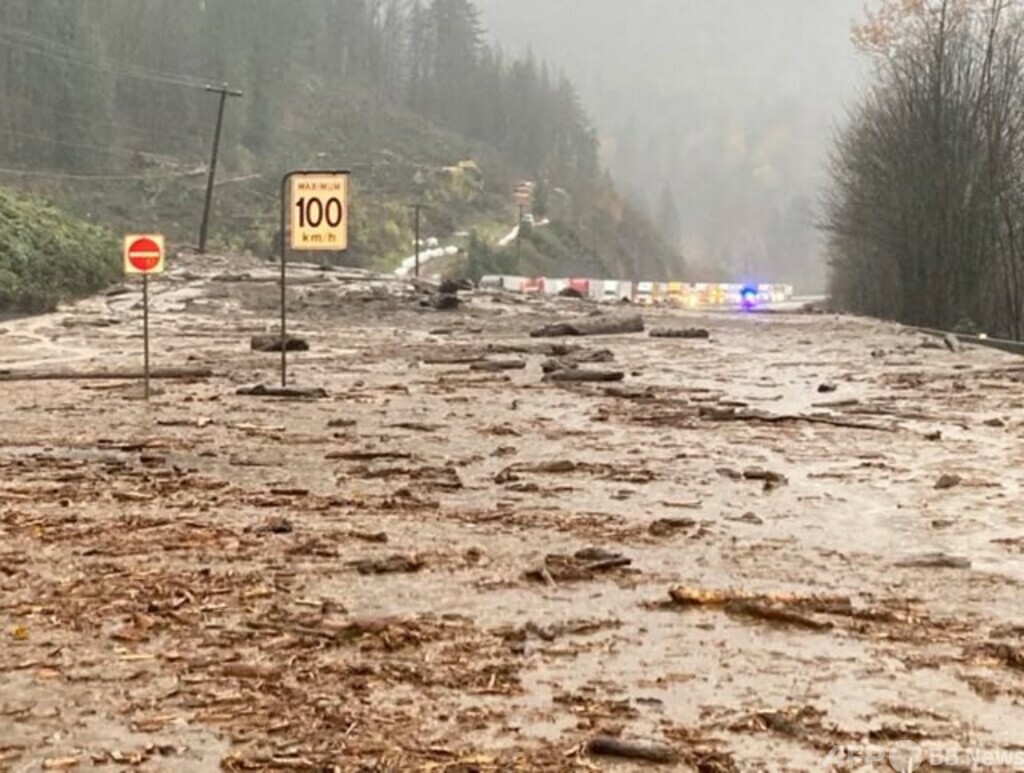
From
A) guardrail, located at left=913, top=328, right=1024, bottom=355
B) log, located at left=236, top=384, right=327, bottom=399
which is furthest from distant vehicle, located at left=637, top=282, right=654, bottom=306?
log, located at left=236, top=384, right=327, bottom=399

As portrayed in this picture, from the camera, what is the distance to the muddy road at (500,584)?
395cm

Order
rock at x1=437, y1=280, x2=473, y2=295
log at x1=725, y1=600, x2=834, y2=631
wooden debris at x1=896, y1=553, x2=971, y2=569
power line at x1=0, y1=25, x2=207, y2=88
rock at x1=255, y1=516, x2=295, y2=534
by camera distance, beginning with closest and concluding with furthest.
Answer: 1. log at x1=725, y1=600, x2=834, y2=631
2. wooden debris at x1=896, y1=553, x2=971, y2=569
3. rock at x1=255, y1=516, x2=295, y2=534
4. rock at x1=437, y1=280, x2=473, y2=295
5. power line at x1=0, y1=25, x2=207, y2=88

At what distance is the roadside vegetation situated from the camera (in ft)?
112

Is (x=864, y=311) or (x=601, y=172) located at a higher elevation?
(x=601, y=172)

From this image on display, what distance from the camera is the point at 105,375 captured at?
1728 cm

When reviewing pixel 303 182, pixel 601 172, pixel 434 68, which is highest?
pixel 434 68

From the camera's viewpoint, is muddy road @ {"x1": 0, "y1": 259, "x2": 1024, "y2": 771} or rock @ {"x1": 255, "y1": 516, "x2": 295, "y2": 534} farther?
rock @ {"x1": 255, "y1": 516, "x2": 295, "y2": 534}

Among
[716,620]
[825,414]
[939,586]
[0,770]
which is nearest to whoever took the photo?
[0,770]

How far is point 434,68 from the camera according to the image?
6762 inches

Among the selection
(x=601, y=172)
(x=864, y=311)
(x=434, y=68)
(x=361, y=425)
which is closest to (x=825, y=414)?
(x=361, y=425)

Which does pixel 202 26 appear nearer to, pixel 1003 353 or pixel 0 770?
pixel 1003 353

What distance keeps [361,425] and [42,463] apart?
12.5 feet

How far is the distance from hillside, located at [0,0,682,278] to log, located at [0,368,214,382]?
67.9 m

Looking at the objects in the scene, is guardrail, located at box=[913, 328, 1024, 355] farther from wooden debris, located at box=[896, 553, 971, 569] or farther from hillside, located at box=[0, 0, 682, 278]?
hillside, located at box=[0, 0, 682, 278]
